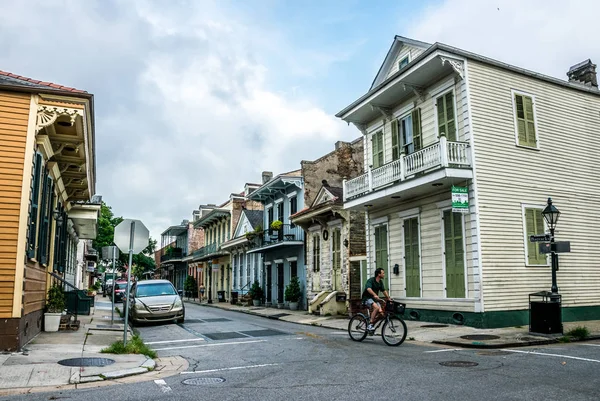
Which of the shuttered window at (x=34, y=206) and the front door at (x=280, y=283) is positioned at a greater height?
the shuttered window at (x=34, y=206)

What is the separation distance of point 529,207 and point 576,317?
3659 mm

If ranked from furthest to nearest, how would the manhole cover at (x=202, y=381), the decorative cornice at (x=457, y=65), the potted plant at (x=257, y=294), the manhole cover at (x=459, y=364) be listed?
the potted plant at (x=257, y=294) < the decorative cornice at (x=457, y=65) < the manhole cover at (x=459, y=364) < the manhole cover at (x=202, y=381)

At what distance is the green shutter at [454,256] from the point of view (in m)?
14.9

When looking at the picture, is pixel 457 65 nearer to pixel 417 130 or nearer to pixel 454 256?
pixel 417 130

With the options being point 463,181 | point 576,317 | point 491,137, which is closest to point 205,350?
point 463,181

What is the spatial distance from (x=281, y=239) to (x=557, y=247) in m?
17.5

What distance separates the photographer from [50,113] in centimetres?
1055

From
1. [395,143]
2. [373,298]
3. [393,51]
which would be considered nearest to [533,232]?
[395,143]

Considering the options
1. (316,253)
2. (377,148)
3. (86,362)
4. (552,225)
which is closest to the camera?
(86,362)

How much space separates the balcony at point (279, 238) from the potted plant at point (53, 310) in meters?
14.2

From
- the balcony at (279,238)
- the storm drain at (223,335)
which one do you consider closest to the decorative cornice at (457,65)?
the storm drain at (223,335)

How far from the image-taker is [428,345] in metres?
11.6

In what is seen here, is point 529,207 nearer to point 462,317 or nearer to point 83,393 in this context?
point 462,317

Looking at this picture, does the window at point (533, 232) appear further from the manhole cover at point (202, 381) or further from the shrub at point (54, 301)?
the shrub at point (54, 301)
